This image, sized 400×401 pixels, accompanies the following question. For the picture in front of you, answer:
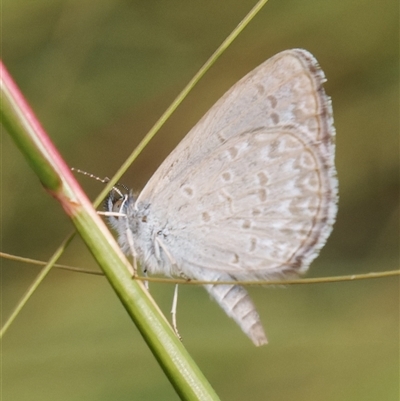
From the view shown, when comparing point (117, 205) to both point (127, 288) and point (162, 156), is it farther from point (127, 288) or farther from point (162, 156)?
point (162, 156)

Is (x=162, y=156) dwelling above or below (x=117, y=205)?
above

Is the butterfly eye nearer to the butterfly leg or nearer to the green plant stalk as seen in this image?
the butterfly leg

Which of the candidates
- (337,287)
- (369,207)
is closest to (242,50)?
(369,207)

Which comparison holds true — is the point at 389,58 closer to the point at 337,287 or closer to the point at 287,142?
the point at 337,287

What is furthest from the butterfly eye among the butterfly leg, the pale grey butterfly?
the butterfly leg

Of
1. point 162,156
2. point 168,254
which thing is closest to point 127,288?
point 168,254

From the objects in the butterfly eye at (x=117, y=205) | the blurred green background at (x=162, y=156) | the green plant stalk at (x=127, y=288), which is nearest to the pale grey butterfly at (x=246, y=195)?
the butterfly eye at (x=117, y=205)
